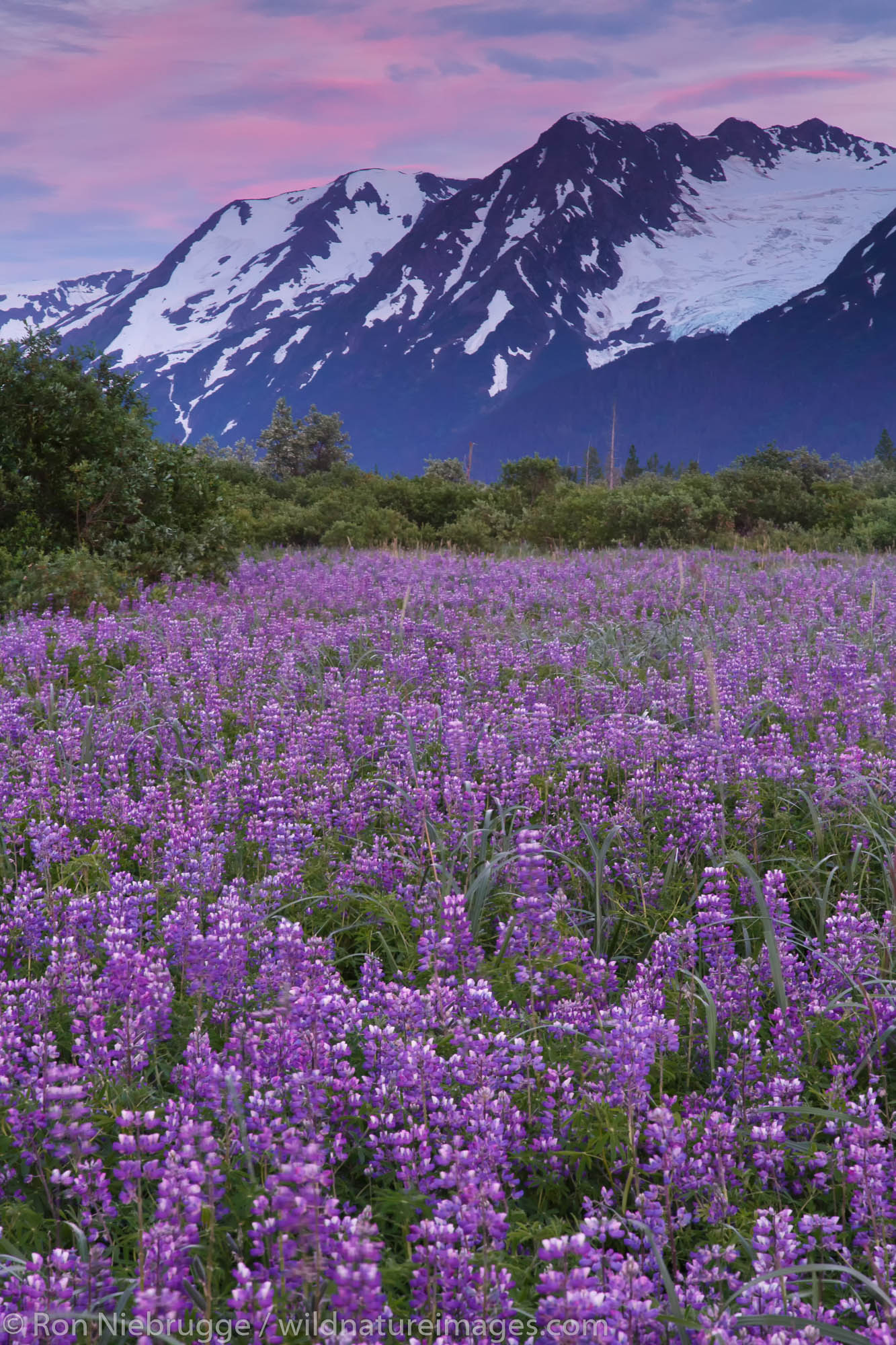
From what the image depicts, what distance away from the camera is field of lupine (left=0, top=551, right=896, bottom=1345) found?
1684 mm

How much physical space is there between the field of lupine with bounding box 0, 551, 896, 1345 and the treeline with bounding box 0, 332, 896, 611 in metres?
7.36

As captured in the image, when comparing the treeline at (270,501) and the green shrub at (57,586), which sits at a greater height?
the treeline at (270,501)

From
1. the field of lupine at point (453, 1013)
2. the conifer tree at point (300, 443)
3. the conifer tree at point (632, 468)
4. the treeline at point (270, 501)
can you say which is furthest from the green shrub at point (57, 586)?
the conifer tree at point (632, 468)

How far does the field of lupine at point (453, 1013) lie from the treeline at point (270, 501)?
24.1ft

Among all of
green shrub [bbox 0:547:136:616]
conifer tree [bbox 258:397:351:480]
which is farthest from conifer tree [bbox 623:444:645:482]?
green shrub [bbox 0:547:136:616]

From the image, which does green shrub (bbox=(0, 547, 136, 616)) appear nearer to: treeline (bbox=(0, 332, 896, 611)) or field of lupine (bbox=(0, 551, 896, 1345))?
treeline (bbox=(0, 332, 896, 611))

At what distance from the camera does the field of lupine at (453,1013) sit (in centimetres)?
168

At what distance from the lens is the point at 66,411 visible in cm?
1282

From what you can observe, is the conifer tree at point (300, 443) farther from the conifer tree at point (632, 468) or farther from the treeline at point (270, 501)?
the conifer tree at point (632, 468)

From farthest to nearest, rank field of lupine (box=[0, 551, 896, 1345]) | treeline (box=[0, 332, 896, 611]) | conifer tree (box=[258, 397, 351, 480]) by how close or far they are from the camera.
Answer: conifer tree (box=[258, 397, 351, 480])
treeline (box=[0, 332, 896, 611])
field of lupine (box=[0, 551, 896, 1345])

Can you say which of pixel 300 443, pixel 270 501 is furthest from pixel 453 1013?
pixel 300 443

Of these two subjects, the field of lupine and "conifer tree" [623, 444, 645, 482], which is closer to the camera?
the field of lupine

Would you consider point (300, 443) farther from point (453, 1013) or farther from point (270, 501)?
point (453, 1013)

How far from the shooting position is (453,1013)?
98.9 inches
